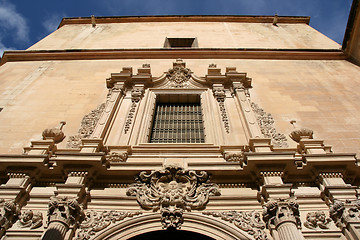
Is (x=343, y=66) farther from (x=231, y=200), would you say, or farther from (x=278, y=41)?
(x=231, y=200)

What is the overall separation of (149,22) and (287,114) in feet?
42.0

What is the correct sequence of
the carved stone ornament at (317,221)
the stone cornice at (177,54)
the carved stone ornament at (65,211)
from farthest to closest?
the stone cornice at (177,54) < the carved stone ornament at (317,221) < the carved stone ornament at (65,211)

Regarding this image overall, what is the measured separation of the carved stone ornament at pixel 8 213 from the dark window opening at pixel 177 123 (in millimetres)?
4382

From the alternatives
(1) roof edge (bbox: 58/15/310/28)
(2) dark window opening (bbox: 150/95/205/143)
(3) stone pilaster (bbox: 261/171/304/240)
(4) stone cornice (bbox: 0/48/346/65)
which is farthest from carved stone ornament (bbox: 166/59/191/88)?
(1) roof edge (bbox: 58/15/310/28)

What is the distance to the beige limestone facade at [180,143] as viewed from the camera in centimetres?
627

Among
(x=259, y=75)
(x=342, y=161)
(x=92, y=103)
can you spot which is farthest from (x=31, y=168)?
(x=259, y=75)

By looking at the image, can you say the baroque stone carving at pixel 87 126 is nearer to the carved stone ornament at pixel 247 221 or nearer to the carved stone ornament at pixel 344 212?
the carved stone ornament at pixel 247 221

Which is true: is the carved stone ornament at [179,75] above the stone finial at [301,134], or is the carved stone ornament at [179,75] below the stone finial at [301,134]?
above

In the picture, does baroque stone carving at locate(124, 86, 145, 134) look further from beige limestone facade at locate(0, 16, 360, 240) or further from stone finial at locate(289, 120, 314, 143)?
stone finial at locate(289, 120, 314, 143)

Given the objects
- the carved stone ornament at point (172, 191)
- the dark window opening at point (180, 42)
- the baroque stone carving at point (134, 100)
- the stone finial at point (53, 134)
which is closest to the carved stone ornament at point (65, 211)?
the carved stone ornament at point (172, 191)

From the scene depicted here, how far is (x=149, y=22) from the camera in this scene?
19797 mm

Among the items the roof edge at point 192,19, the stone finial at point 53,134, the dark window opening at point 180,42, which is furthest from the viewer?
the roof edge at point 192,19

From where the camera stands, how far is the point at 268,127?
9.62m

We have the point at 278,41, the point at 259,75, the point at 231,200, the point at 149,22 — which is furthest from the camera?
the point at 149,22
